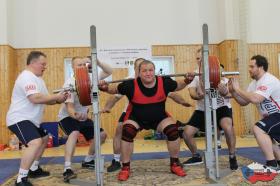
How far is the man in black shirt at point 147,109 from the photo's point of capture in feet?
12.0

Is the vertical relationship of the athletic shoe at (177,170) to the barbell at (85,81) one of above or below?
below

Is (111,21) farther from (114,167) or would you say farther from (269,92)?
(269,92)

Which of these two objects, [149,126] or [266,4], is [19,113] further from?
[266,4]

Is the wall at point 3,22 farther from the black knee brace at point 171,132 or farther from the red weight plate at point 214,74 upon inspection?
the red weight plate at point 214,74

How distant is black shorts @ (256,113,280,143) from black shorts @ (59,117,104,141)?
196 centimetres

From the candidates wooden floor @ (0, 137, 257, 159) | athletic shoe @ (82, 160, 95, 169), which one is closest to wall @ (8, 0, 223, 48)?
wooden floor @ (0, 137, 257, 159)

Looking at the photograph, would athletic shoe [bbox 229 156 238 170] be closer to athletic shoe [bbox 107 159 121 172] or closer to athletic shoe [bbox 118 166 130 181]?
athletic shoe [bbox 118 166 130 181]

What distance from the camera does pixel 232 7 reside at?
28.8ft

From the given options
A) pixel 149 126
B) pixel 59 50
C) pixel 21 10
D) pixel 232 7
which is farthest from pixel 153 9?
pixel 149 126

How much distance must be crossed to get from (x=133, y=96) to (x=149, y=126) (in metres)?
0.38

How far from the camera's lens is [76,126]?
13.3 ft

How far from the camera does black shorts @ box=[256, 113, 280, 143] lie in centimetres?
371

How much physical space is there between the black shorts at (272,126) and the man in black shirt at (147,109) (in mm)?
913

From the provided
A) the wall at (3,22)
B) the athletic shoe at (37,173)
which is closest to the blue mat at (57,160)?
the athletic shoe at (37,173)
